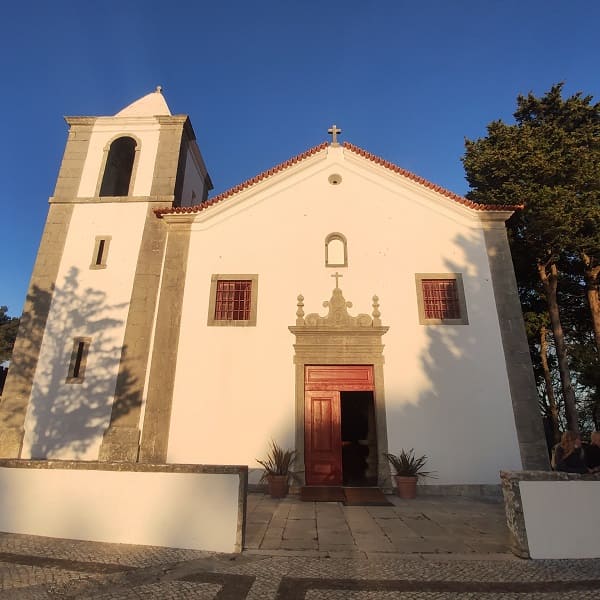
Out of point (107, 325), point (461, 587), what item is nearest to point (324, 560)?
point (461, 587)

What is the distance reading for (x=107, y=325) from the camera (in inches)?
412

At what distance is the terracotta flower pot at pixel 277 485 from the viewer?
8.32 metres

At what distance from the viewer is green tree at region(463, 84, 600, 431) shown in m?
12.7

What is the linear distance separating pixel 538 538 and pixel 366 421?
7.72 meters

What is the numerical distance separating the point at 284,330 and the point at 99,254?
6.22 m

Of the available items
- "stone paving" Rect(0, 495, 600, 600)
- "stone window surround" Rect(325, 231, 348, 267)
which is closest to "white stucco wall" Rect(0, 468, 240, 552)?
"stone paving" Rect(0, 495, 600, 600)

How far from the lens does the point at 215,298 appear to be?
10.4m

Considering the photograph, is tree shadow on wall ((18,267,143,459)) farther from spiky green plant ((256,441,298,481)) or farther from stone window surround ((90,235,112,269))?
spiky green plant ((256,441,298,481))

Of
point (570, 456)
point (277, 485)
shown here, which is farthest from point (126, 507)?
point (570, 456)

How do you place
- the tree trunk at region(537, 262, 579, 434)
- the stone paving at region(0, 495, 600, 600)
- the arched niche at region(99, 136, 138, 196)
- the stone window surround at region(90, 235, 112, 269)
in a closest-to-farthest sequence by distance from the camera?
1. the stone paving at region(0, 495, 600, 600)
2. the stone window surround at region(90, 235, 112, 269)
3. the tree trunk at region(537, 262, 579, 434)
4. the arched niche at region(99, 136, 138, 196)

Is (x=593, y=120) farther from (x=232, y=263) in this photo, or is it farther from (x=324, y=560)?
(x=324, y=560)

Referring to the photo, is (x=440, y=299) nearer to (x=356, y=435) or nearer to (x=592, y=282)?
(x=356, y=435)

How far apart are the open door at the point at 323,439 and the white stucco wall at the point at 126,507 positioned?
14.3ft

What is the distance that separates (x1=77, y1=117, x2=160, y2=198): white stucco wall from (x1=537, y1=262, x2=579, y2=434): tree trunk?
46.7 feet
